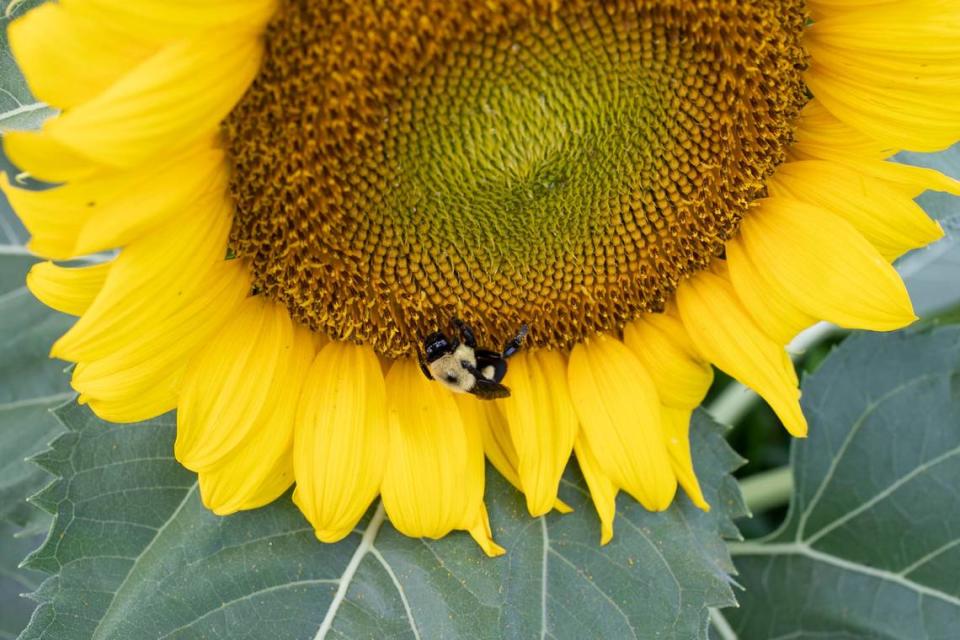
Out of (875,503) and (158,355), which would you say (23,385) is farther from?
(875,503)

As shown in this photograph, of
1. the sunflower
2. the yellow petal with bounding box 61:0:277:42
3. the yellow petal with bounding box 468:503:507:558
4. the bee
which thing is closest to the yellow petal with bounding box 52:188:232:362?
the sunflower

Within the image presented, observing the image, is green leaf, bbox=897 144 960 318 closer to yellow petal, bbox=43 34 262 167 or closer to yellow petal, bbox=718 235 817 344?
yellow petal, bbox=718 235 817 344

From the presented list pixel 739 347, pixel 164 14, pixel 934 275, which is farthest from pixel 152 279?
pixel 934 275

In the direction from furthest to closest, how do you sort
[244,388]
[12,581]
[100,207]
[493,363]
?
1. [12,581]
2. [493,363]
3. [244,388]
4. [100,207]

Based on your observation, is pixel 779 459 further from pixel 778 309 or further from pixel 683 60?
pixel 683 60

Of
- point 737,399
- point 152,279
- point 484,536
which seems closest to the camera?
point 152,279
